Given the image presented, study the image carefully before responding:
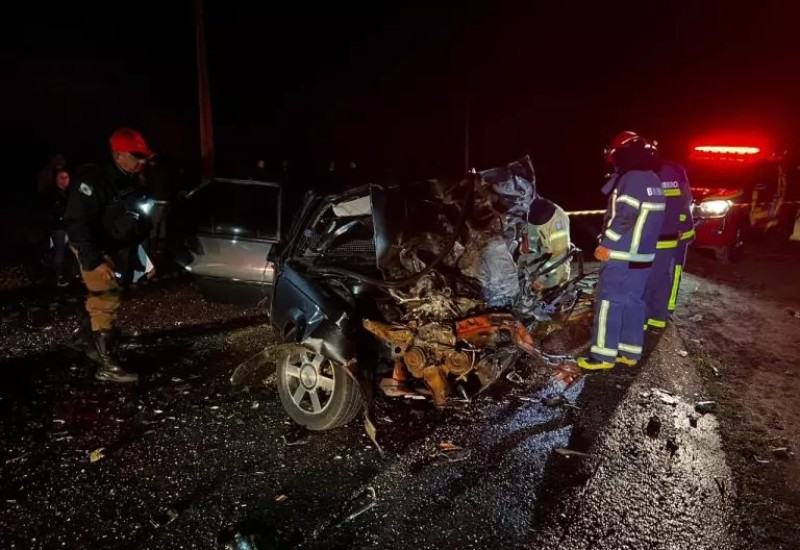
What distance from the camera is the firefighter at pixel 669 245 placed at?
5004mm

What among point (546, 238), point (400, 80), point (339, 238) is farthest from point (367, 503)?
point (400, 80)

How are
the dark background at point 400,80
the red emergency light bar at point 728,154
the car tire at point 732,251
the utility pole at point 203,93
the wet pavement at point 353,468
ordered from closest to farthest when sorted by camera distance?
the wet pavement at point 353,468 → the car tire at point 732,251 → the red emergency light bar at point 728,154 → the utility pole at point 203,93 → the dark background at point 400,80

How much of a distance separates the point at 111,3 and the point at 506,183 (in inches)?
1019

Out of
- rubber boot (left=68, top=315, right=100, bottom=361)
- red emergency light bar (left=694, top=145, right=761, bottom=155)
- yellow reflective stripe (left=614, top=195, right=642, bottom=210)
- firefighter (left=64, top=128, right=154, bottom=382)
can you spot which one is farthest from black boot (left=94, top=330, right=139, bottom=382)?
red emergency light bar (left=694, top=145, right=761, bottom=155)

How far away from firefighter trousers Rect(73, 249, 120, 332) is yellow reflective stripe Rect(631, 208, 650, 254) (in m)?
4.13

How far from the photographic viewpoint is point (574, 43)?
29406 mm

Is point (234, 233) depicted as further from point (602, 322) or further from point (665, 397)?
point (665, 397)

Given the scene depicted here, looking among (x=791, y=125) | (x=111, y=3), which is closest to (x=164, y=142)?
(x=111, y=3)

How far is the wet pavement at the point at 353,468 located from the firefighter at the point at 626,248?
0.91 ft

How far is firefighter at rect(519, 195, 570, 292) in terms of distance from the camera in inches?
177

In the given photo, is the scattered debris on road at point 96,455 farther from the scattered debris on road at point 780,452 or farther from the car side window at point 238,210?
the scattered debris on road at point 780,452

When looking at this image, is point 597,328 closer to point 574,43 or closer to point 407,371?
point 407,371

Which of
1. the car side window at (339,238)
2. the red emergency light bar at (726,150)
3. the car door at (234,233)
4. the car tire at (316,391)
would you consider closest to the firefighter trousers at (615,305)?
the car side window at (339,238)

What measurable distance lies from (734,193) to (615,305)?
4.88 meters
